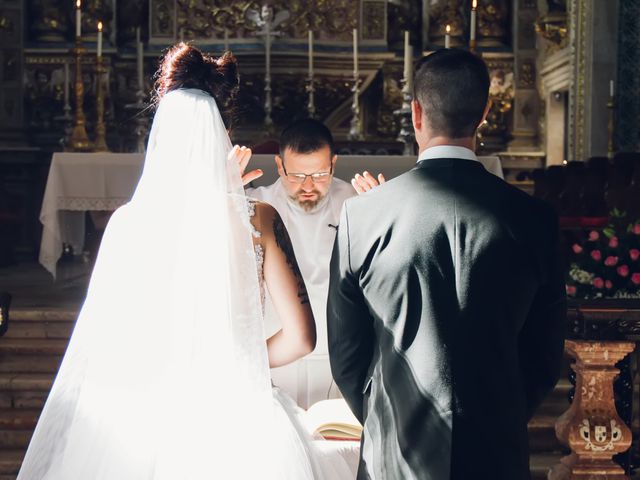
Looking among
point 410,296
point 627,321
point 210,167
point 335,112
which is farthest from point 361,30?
point 410,296

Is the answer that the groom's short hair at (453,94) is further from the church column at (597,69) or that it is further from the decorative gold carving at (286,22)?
the decorative gold carving at (286,22)

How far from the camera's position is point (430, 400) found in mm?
2137

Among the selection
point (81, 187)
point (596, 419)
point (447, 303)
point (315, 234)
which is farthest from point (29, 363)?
point (447, 303)

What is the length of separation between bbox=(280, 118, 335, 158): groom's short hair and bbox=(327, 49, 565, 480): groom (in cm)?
175

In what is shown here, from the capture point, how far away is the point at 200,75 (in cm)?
302

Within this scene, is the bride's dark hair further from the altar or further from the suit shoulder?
the altar

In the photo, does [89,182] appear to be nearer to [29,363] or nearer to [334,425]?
[29,363]

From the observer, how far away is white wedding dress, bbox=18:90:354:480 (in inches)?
107

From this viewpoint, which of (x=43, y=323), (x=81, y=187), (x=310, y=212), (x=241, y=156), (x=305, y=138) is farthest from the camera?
(x=81, y=187)

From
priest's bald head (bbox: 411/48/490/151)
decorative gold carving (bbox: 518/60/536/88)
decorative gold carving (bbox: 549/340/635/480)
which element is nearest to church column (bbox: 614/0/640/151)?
decorative gold carving (bbox: 518/60/536/88)

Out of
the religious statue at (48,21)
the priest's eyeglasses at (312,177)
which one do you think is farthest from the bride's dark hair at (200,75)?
the religious statue at (48,21)

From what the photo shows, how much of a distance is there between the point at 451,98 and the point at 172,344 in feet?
3.53

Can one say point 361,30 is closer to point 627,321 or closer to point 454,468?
point 627,321

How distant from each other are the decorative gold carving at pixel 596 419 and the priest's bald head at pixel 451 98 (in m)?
2.05
